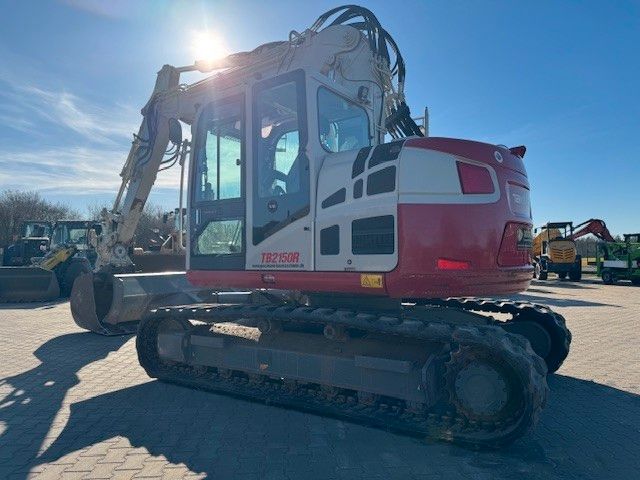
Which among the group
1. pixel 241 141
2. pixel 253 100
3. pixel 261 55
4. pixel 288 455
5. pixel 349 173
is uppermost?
pixel 261 55

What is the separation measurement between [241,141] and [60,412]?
122 inches

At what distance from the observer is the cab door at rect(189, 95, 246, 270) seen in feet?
15.0

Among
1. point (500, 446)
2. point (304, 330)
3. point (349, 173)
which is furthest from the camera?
point (304, 330)

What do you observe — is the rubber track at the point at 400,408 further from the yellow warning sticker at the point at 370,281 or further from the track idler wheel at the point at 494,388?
the yellow warning sticker at the point at 370,281

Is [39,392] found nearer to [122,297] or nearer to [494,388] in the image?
[122,297]

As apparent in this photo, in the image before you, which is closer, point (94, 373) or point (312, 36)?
point (312, 36)

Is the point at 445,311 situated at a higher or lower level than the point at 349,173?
lower

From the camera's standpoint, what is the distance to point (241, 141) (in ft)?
15.0

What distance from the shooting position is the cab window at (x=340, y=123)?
14.6 feet

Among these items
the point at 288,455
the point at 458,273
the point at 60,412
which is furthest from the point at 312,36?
the point at 60,412

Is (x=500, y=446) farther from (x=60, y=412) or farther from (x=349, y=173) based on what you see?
(x=60, y=412)

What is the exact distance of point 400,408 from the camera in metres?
3.75

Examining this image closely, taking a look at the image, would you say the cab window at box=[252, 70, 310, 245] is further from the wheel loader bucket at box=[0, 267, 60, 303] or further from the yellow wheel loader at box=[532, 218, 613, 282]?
the yellow wheel loader at box=[532, 218, 613, 282]

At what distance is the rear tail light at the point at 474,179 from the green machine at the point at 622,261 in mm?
22531
